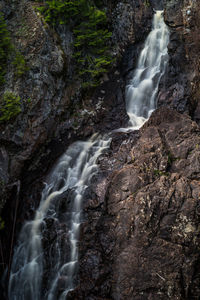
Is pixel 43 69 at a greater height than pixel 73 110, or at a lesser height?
greater

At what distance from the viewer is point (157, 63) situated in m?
12.7

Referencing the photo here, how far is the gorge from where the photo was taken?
6.51m

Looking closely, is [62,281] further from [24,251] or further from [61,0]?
[61,0]

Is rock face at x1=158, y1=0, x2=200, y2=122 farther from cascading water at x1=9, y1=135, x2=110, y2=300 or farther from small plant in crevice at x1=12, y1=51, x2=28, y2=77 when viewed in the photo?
small plant in crevice at x1=12, y1=51, x2=28, y2=77

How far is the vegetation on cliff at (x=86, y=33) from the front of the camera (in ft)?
36.4

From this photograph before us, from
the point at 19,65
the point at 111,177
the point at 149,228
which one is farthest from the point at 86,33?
the point at 149,228

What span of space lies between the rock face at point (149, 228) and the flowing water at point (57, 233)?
48 centimetres

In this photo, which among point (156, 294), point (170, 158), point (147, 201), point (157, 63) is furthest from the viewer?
point (157, 63)

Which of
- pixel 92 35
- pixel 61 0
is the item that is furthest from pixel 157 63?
pixel 61 0

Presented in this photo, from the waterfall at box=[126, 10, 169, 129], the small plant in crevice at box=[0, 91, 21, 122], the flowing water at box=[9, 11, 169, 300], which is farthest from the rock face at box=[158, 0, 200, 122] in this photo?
the small plant in crevice at box=[0, 91, 21, 122]

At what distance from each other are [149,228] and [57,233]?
9.89 ft

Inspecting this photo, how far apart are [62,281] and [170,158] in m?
4.86

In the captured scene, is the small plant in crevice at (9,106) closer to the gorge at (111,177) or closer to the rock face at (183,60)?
the gorge at (111,177)

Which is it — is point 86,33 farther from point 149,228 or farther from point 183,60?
point 149,228
